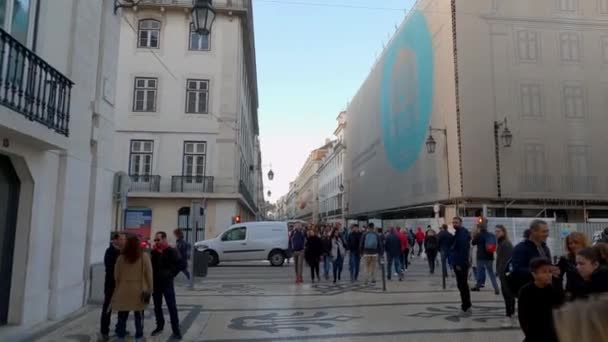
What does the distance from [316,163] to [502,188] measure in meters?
80.8

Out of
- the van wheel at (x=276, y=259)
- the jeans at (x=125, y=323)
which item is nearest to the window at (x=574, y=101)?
the van wheel at (x=276, y=259)

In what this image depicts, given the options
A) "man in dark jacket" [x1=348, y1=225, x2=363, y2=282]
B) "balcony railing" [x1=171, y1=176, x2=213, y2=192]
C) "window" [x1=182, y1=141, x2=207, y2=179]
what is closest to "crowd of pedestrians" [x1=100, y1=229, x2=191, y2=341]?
"man in dark jacket" [x1=348, y1=225, x2=363, y2=282]

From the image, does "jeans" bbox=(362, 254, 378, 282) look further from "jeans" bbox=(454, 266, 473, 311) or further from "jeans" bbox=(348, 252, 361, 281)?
"jeans" bbox=(454, 266, 473, 311)

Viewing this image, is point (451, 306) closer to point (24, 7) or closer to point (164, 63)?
point (24, 7)

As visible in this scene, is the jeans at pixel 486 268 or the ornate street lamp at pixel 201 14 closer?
the ornate street lamp at pixel 201 14

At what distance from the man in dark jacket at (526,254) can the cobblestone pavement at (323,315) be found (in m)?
2.20

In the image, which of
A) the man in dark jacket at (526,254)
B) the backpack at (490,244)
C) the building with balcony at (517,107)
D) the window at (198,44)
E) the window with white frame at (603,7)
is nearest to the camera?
the man in dark jacket at (526,254)

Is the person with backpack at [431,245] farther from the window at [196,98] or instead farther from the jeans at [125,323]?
the window at [196,98]

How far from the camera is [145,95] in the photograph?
2873 centimetres

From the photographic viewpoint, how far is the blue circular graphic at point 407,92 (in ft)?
108

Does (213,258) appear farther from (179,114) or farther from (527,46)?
(527,46)

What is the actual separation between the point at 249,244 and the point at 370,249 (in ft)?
27.6

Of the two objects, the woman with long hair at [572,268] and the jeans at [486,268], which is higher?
the woman with long hair at [572,268]

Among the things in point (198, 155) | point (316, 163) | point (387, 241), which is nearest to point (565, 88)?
point (387, 241)
